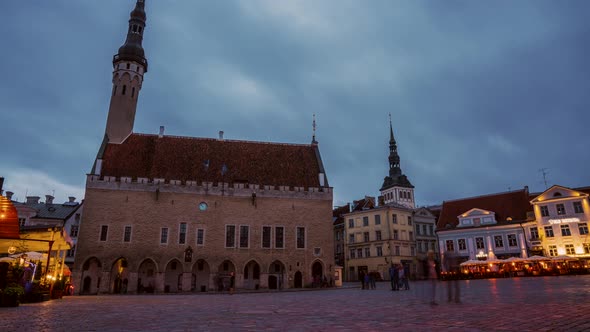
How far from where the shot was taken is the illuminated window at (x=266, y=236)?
36625mm

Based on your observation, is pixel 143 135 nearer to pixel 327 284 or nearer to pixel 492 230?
pixel 327 284

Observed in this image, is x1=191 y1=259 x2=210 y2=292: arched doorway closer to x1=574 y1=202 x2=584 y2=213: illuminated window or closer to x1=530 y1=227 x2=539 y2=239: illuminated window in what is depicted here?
x1=530 y1=227 x2=539 y2=239: illuminated window

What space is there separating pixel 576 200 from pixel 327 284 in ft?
92.3

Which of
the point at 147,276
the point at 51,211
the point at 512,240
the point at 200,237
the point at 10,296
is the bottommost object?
the point at 10,296

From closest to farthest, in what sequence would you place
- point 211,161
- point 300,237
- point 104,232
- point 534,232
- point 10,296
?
point 10,296, point 104,232, point 300,237, point 211,161, point 534,232

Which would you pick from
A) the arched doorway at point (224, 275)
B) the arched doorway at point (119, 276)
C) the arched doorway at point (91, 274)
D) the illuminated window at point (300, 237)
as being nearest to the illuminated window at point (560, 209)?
the illuminated window at point (300, 237)

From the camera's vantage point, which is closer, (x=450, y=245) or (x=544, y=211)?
(x=544, y=211)

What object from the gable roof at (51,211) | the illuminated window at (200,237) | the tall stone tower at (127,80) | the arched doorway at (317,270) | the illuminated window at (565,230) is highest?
the tall stone tower at (127,80)

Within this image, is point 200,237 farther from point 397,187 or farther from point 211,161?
point 397,187

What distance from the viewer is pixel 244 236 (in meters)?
36.4

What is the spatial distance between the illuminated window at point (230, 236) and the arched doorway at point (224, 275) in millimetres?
1568

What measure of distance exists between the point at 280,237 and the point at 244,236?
139 inches

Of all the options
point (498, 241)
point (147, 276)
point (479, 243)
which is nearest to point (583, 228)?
point (498, 241)

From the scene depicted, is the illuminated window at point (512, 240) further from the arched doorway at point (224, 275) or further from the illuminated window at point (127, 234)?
the illuminated window at point (127, 234)
